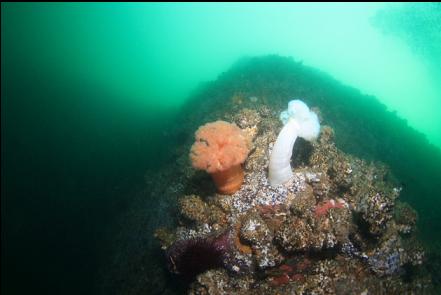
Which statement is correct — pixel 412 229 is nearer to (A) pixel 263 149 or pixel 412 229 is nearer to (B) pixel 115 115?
(A) pixel 263 149

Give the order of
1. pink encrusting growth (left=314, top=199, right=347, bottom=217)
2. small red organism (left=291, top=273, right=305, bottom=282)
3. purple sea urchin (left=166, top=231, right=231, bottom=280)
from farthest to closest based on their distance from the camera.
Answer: pink encrusting growth (left=314, top=199, right=347, bottom=217), purple sea urchin (left=166, top=231, right=231, bottom=280), small red organism (left=291, top=273, right=305, bottom=282)

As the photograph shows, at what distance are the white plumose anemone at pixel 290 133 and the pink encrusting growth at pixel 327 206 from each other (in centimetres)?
68

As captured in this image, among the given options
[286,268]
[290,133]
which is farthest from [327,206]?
[290,133]

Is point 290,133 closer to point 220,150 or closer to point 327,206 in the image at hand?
point 220,150

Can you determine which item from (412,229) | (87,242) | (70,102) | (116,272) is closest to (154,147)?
(87,242)

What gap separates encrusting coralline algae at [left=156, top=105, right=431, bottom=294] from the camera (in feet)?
12.7

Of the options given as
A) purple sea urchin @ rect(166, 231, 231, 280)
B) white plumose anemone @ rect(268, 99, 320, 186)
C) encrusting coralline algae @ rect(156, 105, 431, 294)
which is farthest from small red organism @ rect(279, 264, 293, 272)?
white plumose anemone @ rect(268, 99, 320, 186)

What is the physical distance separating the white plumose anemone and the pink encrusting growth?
2.23ft

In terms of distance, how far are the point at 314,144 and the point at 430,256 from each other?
12.6ft

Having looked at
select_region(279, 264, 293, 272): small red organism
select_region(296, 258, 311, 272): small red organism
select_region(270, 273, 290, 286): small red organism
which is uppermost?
select_region(296, 258, 311, 272): small red organism

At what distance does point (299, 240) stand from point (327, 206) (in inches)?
32.7

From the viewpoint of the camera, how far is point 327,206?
443 centimetres

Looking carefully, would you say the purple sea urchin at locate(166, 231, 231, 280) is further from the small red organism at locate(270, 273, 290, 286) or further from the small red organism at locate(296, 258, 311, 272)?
the small red organism at locate(296, 258, 311, 272)

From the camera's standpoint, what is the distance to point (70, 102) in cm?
2327
